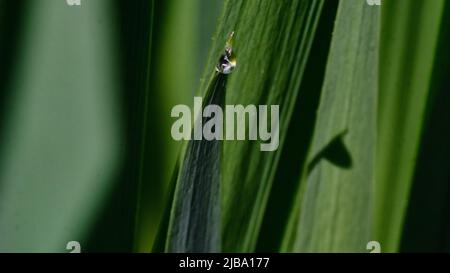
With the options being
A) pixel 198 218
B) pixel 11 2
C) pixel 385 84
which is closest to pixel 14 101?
pixel 11 2

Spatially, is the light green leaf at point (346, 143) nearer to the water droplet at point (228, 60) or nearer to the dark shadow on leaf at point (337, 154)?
the dark shadow on leaf at point (337, 154)

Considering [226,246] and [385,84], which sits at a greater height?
[385,84]

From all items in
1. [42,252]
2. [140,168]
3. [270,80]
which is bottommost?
[42,252]

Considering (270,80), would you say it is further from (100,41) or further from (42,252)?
(42,252)

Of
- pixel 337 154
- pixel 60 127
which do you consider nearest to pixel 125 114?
pixel 60 127

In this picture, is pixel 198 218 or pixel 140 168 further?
pixel 140 168

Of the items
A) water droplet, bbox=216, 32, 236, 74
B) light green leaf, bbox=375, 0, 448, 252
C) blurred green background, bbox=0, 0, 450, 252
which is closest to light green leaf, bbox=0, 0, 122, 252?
blurred green background, bbox=0, 0, 450, 252
